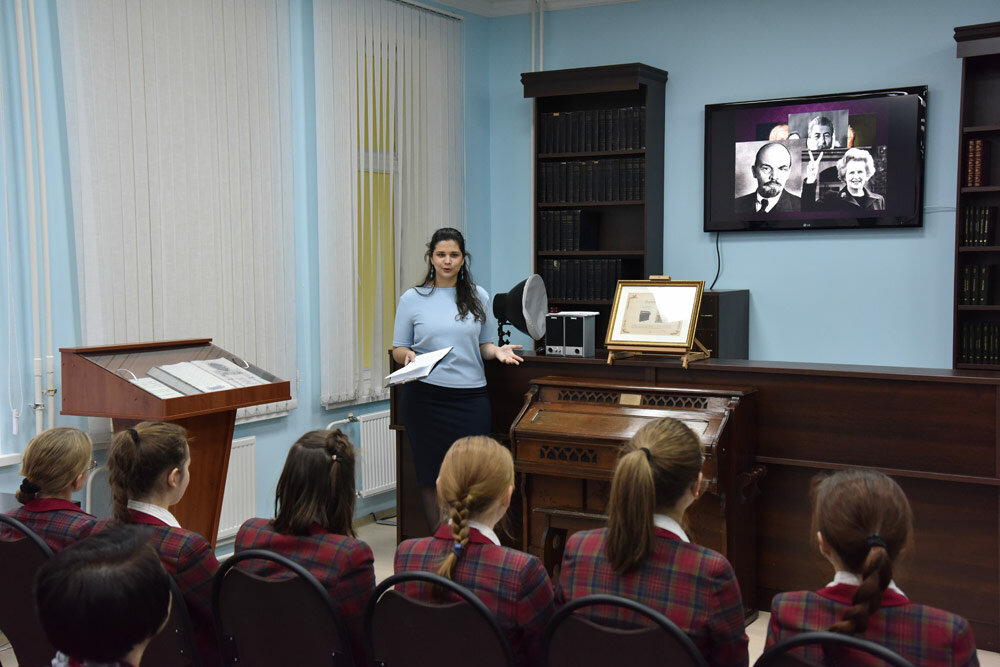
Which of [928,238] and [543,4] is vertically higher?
[543,4]

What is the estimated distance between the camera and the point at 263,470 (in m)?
4.67

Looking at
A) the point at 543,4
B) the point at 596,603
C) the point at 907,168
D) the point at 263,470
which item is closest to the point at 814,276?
the point at 907,168

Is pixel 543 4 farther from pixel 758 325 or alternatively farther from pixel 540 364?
pixel 540 364

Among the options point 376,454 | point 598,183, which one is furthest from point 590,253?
point 376,454

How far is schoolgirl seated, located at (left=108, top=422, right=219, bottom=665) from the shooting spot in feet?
6.94

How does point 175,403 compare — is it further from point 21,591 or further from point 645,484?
point 645,484

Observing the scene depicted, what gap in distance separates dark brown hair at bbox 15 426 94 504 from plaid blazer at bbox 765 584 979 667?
5.54 ft

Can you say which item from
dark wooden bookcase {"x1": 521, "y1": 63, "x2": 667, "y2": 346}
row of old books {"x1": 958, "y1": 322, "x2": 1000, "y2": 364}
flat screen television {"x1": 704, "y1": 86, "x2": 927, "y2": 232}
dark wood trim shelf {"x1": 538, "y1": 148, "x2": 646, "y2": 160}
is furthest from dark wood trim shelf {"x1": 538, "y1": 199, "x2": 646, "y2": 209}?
row of old books {"x1": 958, "y1": 322, "x2": 1000, "y2": 364}

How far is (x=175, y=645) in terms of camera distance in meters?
2.04

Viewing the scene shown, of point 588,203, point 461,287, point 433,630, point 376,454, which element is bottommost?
point 376,454

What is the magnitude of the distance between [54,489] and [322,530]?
Answer: 76cm

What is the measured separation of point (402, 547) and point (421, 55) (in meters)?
4.13

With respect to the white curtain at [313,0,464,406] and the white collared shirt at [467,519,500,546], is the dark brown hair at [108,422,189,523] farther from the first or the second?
the white curtain at [313,0,464,406]

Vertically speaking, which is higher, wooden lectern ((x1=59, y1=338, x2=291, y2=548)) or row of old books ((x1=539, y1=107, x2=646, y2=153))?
row of old books ((x1=539, y1=107, x2=646, y2=153))
